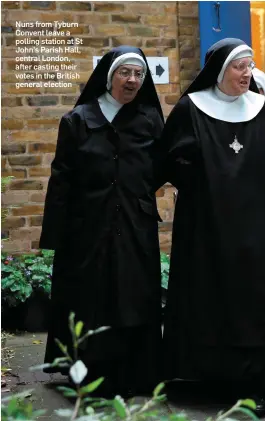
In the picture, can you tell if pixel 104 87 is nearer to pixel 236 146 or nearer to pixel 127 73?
pixel 127 73

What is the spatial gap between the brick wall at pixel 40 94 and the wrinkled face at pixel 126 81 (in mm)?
2840

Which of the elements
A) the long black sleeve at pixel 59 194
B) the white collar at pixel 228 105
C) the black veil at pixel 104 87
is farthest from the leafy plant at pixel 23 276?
the white collar at pixel 228 105

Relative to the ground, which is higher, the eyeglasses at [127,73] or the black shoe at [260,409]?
the eyeglasses at [127,73]

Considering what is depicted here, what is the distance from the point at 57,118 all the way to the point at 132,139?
2.91 metres

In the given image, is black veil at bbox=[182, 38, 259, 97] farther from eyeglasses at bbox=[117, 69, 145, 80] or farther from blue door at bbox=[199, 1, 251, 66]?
blue door at bbox=[199, 1, 251, 66]

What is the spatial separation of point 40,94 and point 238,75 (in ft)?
10.9

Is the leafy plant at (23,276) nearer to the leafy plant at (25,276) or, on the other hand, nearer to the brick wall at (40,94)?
the leafy plant at (25,276)

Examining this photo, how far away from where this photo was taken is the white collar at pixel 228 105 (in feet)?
11.0

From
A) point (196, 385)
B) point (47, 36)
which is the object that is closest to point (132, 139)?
point (196, 385)

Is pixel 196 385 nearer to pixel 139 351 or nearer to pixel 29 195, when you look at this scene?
pixel 139 351

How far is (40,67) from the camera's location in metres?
6.23

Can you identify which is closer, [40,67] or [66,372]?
[66,372]

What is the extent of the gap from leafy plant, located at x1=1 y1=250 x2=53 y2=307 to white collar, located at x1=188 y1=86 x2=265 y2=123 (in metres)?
2.58

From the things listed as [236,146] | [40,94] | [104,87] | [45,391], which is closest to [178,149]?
[236,146]
